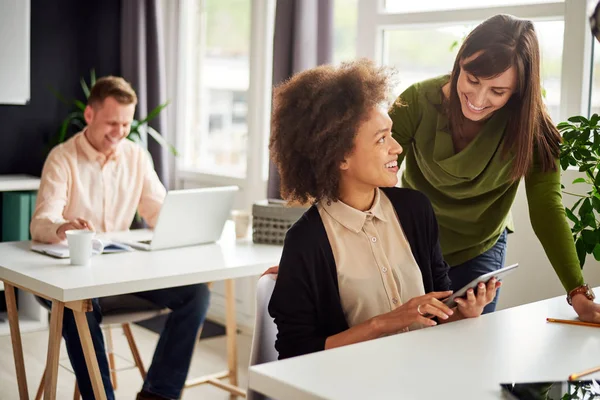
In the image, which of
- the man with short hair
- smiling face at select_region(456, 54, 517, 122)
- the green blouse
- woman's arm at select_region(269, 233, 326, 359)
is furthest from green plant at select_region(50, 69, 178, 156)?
woman's arm at select_region(269, 233, 326, 359)

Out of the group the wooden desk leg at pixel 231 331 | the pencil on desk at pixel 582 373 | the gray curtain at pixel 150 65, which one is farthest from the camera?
the gray curtain at pixel 150 65

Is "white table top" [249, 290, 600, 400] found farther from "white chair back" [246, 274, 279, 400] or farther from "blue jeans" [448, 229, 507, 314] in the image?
"blue jeans" [448, 229, 507, 314]

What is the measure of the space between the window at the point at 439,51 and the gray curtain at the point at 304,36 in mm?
283

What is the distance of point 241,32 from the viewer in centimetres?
452

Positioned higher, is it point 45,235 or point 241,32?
point 241,32

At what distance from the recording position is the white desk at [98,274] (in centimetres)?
232

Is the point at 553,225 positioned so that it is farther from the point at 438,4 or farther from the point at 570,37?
the point at 438,4

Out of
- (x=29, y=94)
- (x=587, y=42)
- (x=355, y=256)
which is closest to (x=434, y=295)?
(x=355, y=256)

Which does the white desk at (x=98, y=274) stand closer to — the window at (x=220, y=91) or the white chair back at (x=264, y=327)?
the white chair back at (x=264, y=327)

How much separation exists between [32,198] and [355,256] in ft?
9.55

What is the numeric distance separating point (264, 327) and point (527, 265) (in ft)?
4.77

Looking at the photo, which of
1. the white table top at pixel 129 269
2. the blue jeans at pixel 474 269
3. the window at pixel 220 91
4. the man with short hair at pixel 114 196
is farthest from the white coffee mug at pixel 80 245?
the window at pixel 220 91

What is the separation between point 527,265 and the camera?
295cm

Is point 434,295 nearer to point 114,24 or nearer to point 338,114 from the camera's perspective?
point 338,114
